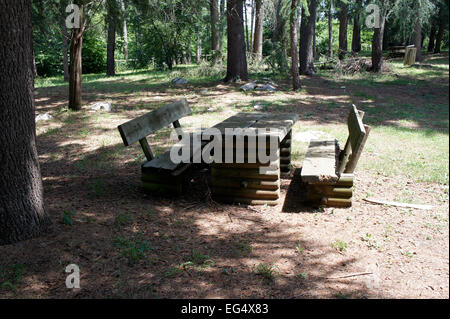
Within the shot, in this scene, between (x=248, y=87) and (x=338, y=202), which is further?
(x=248, y=87)

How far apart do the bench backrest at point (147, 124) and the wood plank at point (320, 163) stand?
207 centimetres

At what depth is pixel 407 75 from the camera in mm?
16656

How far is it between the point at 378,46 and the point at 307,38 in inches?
136

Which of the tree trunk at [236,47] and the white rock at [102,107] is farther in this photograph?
the tree trunk at [236,47]

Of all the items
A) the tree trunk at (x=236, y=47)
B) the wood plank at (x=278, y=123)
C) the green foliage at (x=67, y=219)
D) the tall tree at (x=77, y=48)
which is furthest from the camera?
the tree trunk at (x=236, y=47)

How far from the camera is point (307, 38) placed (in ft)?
51.3

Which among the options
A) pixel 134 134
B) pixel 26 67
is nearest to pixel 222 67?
pixel 134 134

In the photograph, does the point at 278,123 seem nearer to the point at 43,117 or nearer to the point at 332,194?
the point at 332,194

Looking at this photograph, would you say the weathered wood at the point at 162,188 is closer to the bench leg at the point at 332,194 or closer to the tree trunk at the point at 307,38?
the bench leg at the point at 332,194

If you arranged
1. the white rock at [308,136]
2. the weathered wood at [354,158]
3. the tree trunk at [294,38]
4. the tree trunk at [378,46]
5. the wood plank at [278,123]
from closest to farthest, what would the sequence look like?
the weathered wood at [354,158]
the wood plank at [278,123]
the white rock at [308,136]
the tree trunk at [294,38]
the tree trunk at [378,46]

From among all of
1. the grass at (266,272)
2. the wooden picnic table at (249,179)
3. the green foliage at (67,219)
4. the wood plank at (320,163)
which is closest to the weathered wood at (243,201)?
the wooden picnic table at (249,179)

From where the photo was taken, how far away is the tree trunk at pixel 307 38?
15.2 m

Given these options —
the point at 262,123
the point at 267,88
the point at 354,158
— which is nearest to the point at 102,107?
the point at 267,88

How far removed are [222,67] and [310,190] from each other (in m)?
13.4
